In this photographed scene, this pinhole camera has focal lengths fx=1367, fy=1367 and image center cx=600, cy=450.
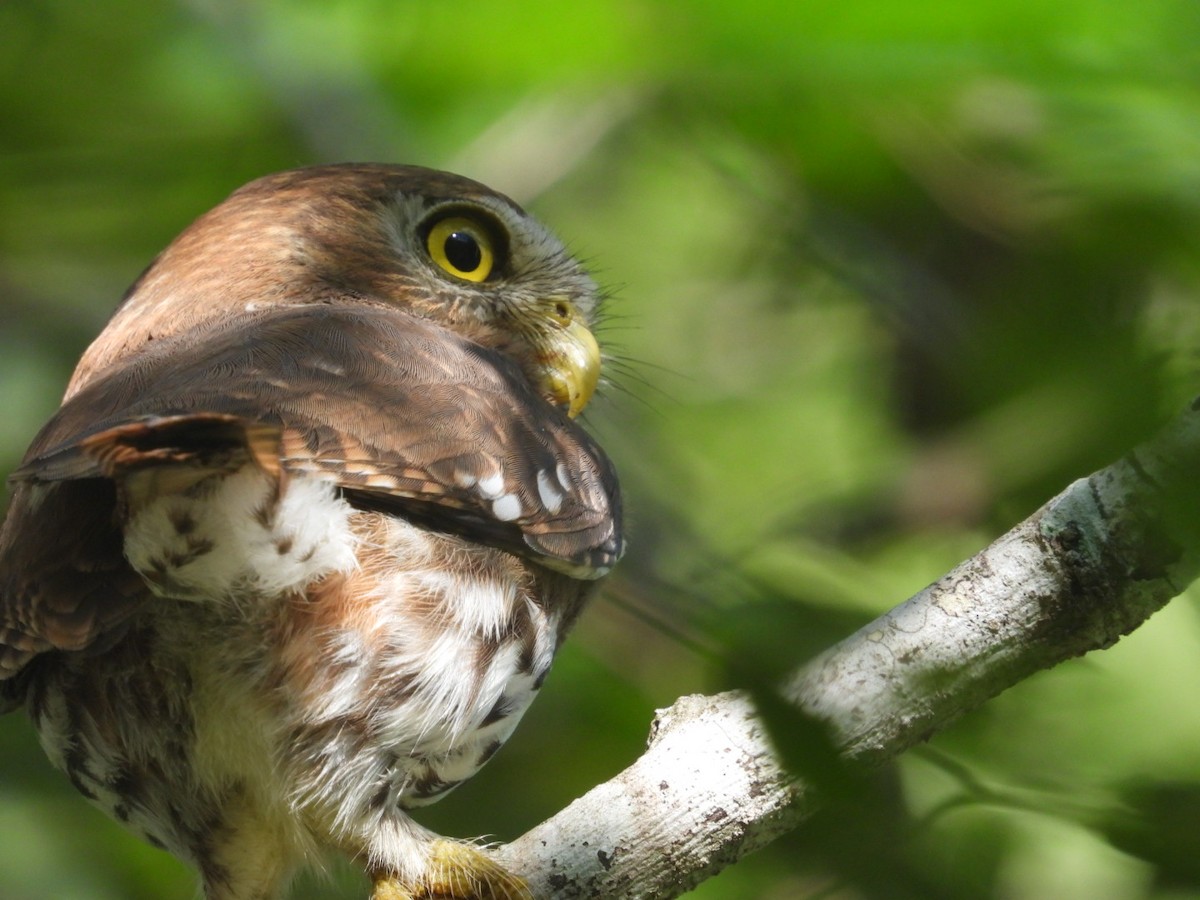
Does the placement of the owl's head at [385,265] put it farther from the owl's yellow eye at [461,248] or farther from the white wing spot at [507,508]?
the white wing spot at [507,508]

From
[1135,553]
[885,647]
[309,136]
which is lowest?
[885,647]

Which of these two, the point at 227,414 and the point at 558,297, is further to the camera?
the point at 558,297

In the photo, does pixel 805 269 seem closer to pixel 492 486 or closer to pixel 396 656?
pixel 492 486

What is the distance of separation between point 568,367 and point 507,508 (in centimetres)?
127

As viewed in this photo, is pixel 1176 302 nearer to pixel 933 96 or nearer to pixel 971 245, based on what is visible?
pixel 933 96

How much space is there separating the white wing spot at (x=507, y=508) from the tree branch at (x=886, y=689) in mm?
597

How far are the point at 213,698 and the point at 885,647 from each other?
156 centimetres

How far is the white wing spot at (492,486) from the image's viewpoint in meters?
3.12

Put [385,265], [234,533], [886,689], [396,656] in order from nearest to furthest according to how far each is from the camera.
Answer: [886,689]
[234,533]
[396,656]
[385,265]

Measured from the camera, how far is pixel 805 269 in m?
3.29

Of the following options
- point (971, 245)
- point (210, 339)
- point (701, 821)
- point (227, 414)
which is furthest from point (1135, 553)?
point (971, 245)

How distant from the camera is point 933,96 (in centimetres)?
128

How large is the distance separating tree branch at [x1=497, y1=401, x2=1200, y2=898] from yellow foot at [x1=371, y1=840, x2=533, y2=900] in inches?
4.7

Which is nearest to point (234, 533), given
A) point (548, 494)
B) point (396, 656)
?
point (396, 656)
